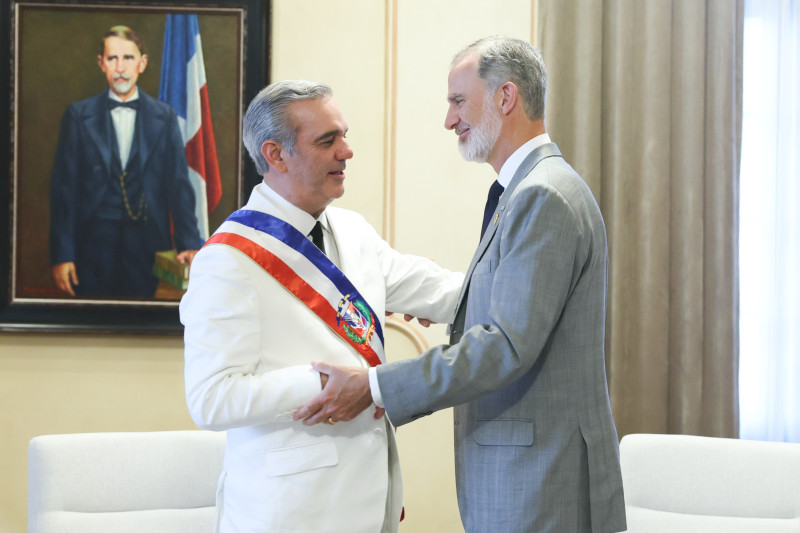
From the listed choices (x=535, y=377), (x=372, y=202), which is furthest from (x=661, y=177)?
(x=535, y=377)

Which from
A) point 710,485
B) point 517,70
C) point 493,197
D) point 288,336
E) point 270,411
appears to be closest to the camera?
point 270,411

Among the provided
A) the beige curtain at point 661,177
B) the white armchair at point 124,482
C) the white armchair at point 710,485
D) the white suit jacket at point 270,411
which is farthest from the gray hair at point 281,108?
the beige curtain at point 661,177

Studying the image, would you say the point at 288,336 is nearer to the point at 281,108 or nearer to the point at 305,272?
the point at 305,272

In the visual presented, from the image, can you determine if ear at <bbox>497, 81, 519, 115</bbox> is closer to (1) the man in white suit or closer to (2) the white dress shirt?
(1) the man in white suit

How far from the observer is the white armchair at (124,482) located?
1898 millimetres

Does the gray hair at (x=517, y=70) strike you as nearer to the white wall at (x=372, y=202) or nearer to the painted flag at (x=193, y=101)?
the white wall at (x=372, y=202)

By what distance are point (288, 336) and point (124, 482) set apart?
0.63 m

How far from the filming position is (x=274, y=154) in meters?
1.80

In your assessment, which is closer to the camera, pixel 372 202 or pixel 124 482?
pixel 124 482

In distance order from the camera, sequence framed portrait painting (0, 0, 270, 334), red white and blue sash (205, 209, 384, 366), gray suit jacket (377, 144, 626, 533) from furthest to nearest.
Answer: framed portrait painting (0, 0, 270, 334) < red white and blue sash (205, 209, 384, 366) < gray suit jacket (377, 144, 626, 533)

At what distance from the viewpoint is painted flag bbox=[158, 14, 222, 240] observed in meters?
3.10

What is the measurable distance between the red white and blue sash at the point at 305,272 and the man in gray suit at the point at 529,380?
0.13 meters

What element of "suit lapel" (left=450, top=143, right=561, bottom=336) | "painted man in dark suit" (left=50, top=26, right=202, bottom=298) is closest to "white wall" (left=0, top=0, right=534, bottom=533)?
"painted man in dark suit" (left=50, top=26, right=202, bottom=298)

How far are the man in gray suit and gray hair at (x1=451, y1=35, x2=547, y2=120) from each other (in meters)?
0.16
